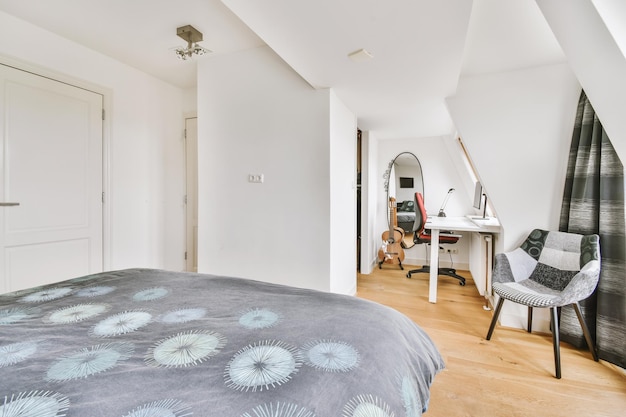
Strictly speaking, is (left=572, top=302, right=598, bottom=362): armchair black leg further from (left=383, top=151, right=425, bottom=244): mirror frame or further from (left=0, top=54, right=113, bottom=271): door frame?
(left=0, top=54, right=113, bottom=271): door frame

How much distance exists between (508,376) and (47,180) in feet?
12.0

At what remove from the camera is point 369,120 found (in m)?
3.50

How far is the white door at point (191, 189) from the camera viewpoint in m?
3.41

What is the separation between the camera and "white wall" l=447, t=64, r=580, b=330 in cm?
224

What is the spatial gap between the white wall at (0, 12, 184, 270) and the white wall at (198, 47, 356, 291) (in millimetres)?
766

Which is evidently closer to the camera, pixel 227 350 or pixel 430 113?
pixel 227 350

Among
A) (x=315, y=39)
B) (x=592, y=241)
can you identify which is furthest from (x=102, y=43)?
(x=592, y=241)

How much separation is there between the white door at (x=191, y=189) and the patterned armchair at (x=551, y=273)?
10.3 feet

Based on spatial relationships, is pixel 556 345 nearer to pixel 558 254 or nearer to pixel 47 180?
pixel 558 254

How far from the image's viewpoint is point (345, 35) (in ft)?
5.48

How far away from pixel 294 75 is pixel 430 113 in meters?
1.70

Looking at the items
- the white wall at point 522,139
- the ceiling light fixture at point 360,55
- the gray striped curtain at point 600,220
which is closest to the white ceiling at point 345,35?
the ceiling light fixture at point 360,55

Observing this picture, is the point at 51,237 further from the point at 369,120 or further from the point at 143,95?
the point at 369,120

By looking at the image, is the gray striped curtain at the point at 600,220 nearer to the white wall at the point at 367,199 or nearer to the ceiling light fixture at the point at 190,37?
the white wall at the point at 367,199
